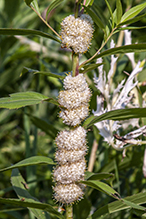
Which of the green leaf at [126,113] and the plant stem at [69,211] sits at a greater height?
the green leaf at [126,113]

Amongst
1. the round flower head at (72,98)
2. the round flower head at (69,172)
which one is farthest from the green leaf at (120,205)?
the round flower head at (72,98)

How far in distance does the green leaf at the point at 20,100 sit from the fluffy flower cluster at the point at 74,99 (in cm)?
3

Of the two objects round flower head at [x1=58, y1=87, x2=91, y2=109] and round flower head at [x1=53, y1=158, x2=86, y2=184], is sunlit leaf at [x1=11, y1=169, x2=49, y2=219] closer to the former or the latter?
round flower head at [x1=53, y1=158, x2=86, y2=184]

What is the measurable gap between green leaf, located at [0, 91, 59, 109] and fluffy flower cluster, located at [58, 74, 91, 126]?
0.10 ft

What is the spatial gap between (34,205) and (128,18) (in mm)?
372

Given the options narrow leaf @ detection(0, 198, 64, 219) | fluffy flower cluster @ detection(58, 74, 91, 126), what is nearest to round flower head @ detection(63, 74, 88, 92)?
fluffy flower cluster @ detection(58, 74, 91, 126)

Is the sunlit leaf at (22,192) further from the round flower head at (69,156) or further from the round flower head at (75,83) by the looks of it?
the round flower head at (75,83)

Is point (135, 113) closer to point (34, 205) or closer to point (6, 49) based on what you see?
point (34, 205)

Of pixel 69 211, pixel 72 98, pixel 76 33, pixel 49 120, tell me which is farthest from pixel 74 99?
pixel 49 120

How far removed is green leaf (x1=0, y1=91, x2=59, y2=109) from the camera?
0.43m

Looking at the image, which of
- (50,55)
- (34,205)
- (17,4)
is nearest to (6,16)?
(17,4)

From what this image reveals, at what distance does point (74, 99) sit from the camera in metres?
0.45

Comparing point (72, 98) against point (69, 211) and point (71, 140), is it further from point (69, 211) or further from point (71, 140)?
point (69, 211)

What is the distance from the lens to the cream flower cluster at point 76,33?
0.44 metres
